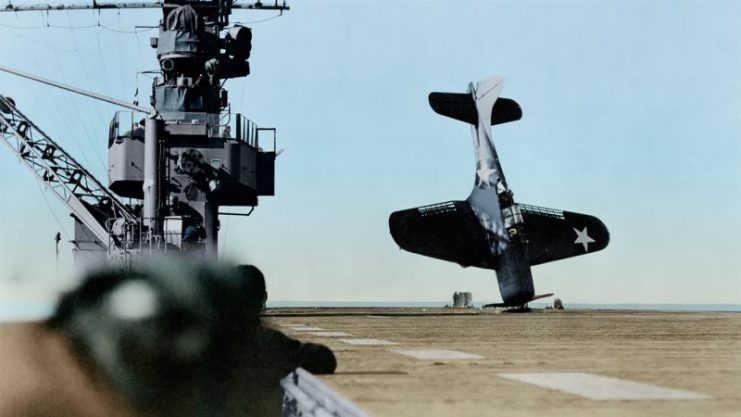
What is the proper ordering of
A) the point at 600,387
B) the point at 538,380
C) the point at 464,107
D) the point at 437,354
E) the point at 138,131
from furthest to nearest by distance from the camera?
the point at 464,107 < the point at 138,131 < the point at 437,354 < the point at 538,380 < the point at 600,387

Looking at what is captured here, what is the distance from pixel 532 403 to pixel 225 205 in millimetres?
40607

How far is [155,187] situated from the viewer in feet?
136

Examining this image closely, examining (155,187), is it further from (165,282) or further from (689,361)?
(165,282)

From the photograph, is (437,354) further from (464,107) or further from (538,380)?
(464,107)

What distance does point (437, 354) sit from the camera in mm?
12344

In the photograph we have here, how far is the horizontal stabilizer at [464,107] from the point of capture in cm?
4669

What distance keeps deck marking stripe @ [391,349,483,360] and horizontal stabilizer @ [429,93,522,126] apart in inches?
1344

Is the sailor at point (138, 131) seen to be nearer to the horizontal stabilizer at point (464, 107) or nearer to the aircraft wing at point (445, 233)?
the aircraft wing at point (445, 233)

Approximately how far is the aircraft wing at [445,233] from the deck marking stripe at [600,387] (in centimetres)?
3423

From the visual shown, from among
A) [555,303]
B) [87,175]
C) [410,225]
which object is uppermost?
[87,175]

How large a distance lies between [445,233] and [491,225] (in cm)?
282

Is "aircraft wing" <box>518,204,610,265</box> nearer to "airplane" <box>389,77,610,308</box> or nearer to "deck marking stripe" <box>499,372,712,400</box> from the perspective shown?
"airplane" <box>389,77,610,308</box>

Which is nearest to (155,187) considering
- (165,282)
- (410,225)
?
(410,225)

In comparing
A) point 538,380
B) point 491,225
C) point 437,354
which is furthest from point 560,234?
point 538,380
